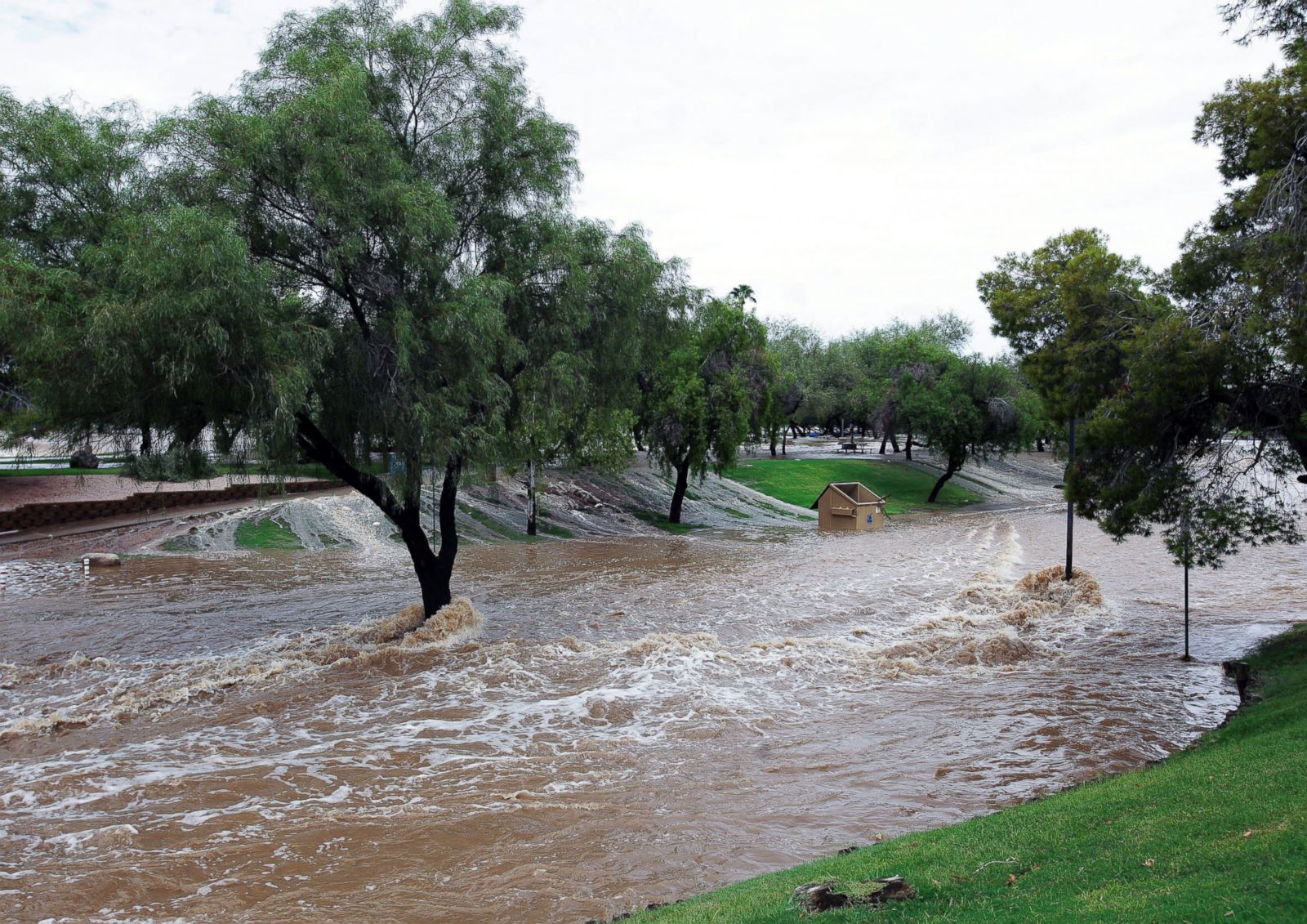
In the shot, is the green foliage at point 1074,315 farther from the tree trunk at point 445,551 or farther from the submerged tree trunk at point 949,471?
the submerged tree trunk at point 949,471

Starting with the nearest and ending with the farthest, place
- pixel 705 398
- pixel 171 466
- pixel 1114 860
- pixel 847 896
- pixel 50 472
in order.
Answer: pixel 847 896 → pixel 1114 860 → pixel 171 466 → pixel 50 472 → pixel 705 398

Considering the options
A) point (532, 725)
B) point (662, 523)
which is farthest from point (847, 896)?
point (662, 523)

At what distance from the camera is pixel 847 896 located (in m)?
5.77

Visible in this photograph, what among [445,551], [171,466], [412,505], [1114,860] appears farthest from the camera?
[445,551]

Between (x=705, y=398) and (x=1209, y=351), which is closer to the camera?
(x=1209, y=351)

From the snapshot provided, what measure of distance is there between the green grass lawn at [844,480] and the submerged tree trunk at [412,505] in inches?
1262

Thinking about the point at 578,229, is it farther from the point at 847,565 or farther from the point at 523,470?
the point at 523,470

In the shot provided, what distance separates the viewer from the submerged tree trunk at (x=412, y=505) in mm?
16406

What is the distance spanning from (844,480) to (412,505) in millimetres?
43047

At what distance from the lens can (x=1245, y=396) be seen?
13688 millimetres

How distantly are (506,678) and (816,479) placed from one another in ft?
140

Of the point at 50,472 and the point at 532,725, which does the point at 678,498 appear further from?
the point at 532,725

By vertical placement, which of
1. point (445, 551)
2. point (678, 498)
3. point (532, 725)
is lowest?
point (532, 725)

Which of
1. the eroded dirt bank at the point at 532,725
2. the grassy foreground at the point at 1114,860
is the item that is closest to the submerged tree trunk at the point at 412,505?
the eroded dirt bank at the point at 532,725
